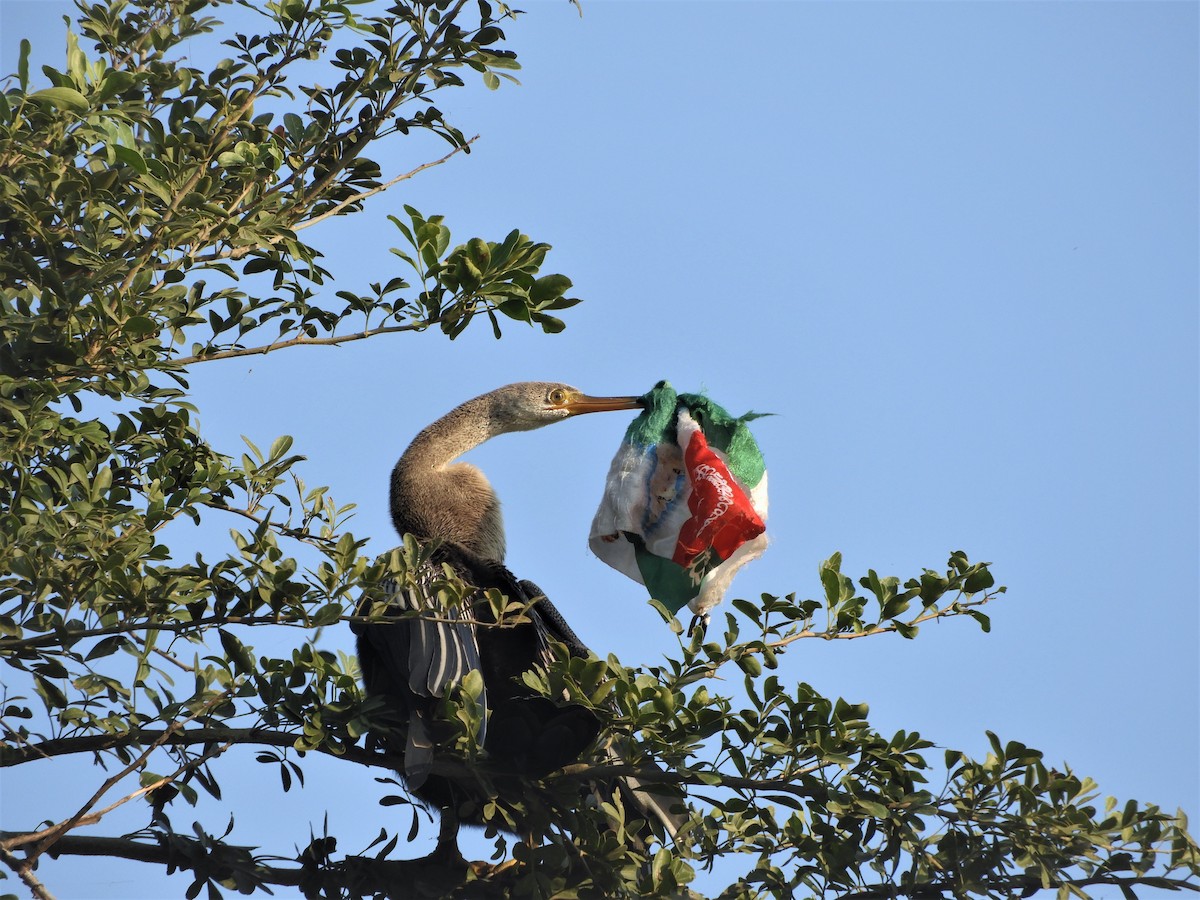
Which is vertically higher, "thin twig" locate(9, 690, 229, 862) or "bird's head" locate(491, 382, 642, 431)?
"bird's head" locate(491, 382, 642, 431)

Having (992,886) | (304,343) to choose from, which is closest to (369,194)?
(304,343)

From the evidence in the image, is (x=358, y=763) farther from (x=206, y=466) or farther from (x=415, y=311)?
(x=415, y=311)

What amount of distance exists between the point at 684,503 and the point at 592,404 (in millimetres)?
1257

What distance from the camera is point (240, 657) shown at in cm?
329

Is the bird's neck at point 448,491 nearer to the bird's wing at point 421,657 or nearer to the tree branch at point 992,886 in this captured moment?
the bird's wing at point 421,657

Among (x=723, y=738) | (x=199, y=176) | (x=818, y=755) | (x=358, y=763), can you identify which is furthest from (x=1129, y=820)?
(x=199, y=176)

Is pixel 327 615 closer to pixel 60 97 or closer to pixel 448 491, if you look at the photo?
pixel 60 97

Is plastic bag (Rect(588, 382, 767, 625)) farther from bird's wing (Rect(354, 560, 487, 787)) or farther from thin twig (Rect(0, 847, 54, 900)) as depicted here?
thin twig (Rect(0, 847, 54, 900))

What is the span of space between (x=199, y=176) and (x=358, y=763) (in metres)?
1.62

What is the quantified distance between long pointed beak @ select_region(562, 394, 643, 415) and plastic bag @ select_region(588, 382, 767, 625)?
0.84 meters

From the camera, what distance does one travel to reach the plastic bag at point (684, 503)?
12.6 ft

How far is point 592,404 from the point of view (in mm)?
5164

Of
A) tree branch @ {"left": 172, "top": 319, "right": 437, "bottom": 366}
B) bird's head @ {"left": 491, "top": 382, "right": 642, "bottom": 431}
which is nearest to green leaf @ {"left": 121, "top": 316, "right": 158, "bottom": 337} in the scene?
tree branch @ {"left": 172, "top": 319, "right": 437, "bottom": 366}

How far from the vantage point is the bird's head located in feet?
16.9
